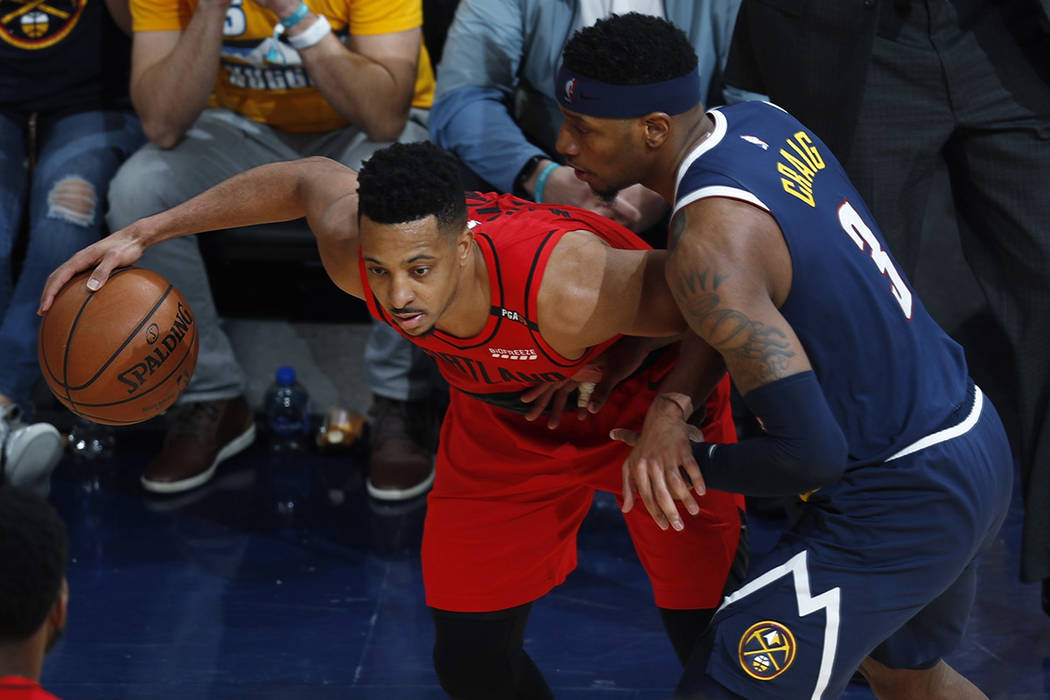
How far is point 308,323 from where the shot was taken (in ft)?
16.7

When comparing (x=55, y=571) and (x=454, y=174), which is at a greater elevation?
(x=454, y=174)

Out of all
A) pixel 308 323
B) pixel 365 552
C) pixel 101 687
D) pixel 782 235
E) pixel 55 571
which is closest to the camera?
pixel 55 571

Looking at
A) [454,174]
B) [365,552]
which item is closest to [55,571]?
[454,174]

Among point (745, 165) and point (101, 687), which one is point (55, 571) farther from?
point (101, 687)

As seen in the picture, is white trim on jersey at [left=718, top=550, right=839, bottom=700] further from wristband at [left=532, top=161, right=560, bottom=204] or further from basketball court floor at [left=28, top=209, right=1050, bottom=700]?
wristband at [left=532, top=161, right=560, bottom=204]

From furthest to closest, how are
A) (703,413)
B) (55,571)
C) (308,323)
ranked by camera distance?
1. (308,323)
2. (703,413)
3. (55,571)

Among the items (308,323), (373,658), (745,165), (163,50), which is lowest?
(308,323)

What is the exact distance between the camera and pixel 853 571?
230 cm

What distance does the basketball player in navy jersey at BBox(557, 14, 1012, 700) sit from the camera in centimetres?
216

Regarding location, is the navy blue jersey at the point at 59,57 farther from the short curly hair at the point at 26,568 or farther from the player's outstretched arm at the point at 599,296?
the short curly hair at the point at 26,568

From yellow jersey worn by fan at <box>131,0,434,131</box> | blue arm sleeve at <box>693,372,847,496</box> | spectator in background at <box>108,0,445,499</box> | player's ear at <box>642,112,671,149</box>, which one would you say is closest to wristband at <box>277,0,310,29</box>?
spectator in background at <box>108,0,445,499</box>

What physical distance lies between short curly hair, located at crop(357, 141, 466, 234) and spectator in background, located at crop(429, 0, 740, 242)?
4.41 ft

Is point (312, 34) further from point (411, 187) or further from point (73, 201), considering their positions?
point (411, 187)

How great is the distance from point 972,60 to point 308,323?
9.12 feet
